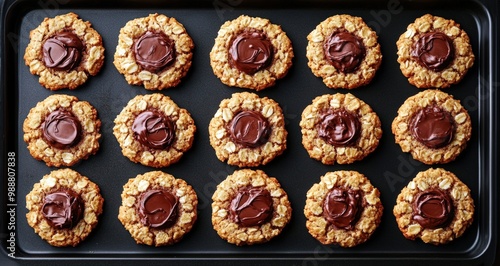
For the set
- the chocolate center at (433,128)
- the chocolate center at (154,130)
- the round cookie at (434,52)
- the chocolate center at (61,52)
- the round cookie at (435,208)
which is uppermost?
the chocolate center at (61,52)

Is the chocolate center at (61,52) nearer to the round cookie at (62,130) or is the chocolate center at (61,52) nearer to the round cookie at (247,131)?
the round cookie at (62,130)

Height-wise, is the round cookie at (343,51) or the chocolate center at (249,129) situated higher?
the round cookie at (343,51)

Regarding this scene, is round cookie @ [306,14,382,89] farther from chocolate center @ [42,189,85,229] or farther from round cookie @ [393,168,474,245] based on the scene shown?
chocolate center @ [42,189,85,229]

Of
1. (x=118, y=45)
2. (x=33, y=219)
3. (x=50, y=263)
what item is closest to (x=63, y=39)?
(x=118, y=45)

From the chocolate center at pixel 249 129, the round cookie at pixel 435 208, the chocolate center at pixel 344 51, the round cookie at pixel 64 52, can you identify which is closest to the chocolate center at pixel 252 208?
the chocolate center at pixel 249 129

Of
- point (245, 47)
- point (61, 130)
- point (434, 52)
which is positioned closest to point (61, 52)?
point (61, 130)

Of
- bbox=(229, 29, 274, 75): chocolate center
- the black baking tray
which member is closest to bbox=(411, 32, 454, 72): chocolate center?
the black baking tray

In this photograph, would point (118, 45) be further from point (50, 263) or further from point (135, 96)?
point (50, 263)
